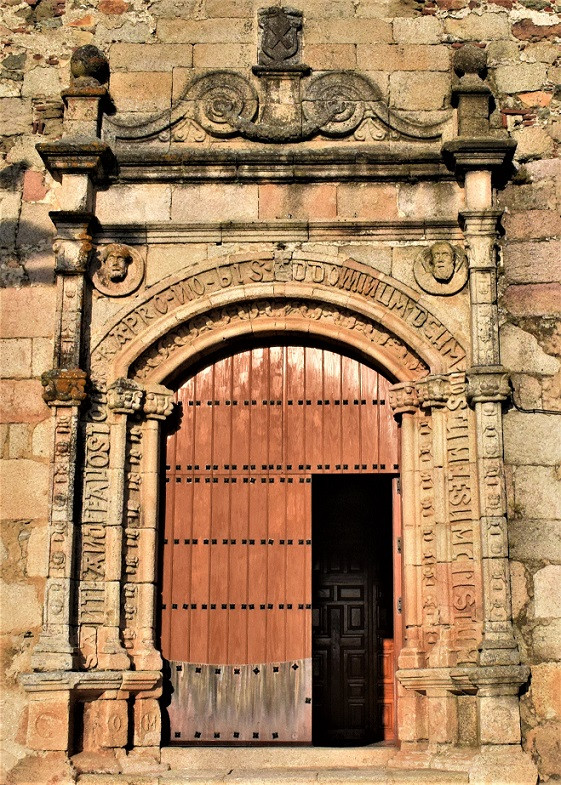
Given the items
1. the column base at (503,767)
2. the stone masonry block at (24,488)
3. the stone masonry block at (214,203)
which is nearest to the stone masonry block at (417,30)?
the stone masonry block at (214,203)

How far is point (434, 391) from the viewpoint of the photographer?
7.72 meters

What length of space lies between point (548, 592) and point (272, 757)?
2.09 meters

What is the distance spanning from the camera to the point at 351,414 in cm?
809

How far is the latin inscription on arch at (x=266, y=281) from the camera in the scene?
790cm

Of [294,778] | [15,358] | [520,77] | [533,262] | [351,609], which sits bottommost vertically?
[294,778]

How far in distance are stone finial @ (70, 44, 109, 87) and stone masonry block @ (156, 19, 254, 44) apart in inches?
20.9

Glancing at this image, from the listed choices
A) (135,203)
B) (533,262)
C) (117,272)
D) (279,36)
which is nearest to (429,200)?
(533,262)

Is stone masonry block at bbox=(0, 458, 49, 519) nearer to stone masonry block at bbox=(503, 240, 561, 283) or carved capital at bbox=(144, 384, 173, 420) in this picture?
carved capital at bbox=(144, 384, 173, 420)

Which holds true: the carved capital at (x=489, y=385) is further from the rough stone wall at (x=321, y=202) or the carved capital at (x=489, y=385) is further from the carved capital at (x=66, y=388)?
the carved capital at (x=66, y=388)

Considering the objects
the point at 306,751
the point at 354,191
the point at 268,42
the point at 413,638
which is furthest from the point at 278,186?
the point at 306,751

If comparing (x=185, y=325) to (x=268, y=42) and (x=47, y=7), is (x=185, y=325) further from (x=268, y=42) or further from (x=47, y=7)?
(x=47, y=7)

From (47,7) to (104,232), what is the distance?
6.50 ft

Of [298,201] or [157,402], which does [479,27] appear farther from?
[157,402]

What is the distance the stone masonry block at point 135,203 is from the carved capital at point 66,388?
1211 millimetres
